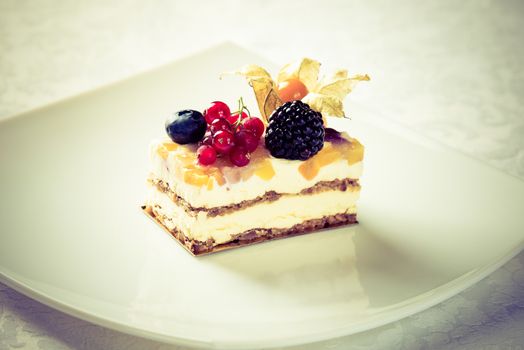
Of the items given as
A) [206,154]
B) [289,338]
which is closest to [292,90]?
[206,154]

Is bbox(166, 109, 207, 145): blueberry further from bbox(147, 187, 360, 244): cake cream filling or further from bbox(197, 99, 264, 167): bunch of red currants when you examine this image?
bbox(147, 187, 360, 244): cake cream filling

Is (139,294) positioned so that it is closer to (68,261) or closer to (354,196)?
(68,261)

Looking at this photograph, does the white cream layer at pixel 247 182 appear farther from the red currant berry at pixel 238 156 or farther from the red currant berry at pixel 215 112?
the red currant berry at pixel 215 112

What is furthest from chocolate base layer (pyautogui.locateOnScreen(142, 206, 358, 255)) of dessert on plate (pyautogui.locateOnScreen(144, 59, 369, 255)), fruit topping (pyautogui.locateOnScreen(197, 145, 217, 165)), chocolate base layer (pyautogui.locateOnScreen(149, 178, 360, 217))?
fruit topping (pyautogui.locateOnScreen(197, 145, 217, 165))

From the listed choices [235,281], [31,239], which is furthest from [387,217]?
[31,239]

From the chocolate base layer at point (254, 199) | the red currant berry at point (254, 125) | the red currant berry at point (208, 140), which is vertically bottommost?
the chocolate base layer at point (254, 199)

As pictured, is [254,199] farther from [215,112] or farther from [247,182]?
[215,112]

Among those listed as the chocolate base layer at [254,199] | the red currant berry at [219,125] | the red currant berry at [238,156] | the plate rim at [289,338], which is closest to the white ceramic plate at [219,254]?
the plate rim at [289,338]

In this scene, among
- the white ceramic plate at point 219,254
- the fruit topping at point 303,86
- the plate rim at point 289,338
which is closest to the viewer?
the plate rim at point 289,338
